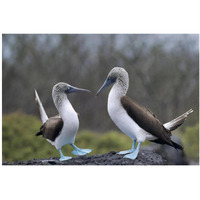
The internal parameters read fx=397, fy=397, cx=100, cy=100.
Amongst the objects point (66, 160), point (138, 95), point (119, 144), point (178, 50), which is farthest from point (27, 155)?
point (178, 50)

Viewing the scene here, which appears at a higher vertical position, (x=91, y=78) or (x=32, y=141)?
(x=91, y=78)

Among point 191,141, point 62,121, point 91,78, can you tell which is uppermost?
point 91,78

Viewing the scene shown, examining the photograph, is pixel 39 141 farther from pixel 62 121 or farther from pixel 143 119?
pixel 143 119

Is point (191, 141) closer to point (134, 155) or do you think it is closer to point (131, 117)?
point (134, 155)

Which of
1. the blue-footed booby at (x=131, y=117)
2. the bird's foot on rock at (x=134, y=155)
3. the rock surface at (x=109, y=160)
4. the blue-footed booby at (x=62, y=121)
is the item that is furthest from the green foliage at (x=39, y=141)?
the blue-footed booby at (x=131, y=117)

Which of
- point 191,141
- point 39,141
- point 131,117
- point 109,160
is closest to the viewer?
point 131,117

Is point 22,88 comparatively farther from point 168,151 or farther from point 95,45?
point 168,151

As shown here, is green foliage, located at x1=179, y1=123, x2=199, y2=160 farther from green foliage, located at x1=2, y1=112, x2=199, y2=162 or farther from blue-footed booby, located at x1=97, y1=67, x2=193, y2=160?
blue-footed booby, located at x1=97, y1=67, x2=193, y2=160

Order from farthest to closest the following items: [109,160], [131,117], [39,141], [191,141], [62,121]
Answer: [191,141] → [39,141] → [109,160] → [62,121] → [131,117]

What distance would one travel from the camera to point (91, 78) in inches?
218

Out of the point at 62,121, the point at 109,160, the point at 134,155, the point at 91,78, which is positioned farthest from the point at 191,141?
the point at 62,121

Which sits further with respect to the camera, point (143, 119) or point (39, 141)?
point (39, 141)

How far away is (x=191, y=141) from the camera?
18.4 ft

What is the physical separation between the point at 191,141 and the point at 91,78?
1666 millimetres
